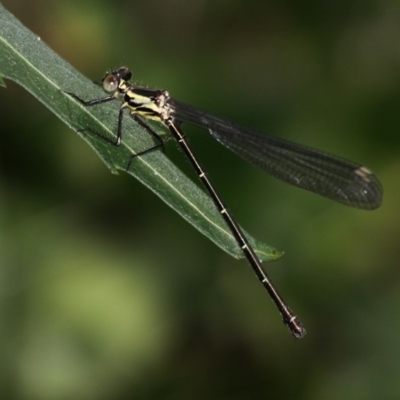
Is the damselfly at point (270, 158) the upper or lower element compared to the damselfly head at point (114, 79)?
lower

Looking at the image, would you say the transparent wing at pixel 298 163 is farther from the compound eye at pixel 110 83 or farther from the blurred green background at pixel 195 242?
the blurred green background at pixel 195 242

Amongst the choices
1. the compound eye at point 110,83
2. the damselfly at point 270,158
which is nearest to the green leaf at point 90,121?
the compound eye at point 110,83

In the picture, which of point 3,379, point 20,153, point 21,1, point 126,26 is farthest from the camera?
point 126,26

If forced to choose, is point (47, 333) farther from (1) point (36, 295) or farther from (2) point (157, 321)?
Answer: (2) point (157, 321)

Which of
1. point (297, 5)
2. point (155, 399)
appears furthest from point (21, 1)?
point (155, 399)

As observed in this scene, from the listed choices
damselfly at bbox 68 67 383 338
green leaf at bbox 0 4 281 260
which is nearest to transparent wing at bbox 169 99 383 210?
damselfly at bbox 68 67 383 338

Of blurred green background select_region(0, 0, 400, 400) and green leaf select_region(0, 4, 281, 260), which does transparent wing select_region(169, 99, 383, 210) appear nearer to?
blurred green background select_region(0, 0, 400, 400)
